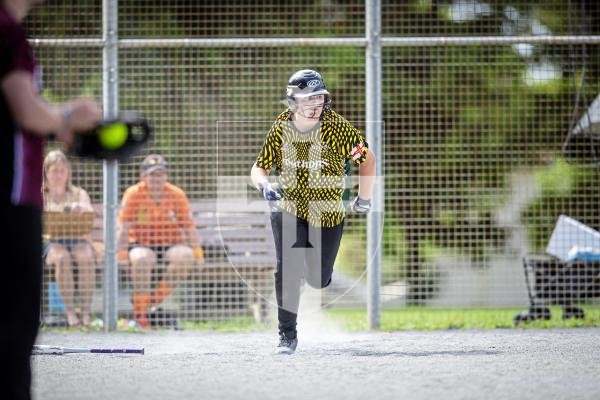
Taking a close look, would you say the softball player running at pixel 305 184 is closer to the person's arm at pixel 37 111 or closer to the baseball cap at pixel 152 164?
the baseball cap at pixel 152 164

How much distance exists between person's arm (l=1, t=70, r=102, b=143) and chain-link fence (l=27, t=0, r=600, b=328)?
5325 mm

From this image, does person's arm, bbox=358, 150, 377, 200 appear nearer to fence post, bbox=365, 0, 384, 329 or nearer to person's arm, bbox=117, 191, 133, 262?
fence post, bbox=365, 0, 384, 329

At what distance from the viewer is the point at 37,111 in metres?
3.50

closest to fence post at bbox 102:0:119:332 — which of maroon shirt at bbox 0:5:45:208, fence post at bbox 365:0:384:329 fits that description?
fence post at bbox 365:0:384:329

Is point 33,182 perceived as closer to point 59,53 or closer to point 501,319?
point 59,53

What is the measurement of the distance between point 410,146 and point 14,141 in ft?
23.7

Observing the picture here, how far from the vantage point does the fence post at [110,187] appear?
8930 millimetres

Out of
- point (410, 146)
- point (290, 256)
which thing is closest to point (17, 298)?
point (290, 256)

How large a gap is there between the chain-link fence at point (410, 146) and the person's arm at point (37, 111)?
5325 millimetres

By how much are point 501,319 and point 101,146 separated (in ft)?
22.3

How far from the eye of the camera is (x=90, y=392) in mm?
4895

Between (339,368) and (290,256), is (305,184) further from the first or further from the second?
(339,368)

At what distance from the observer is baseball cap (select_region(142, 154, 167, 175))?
31.0 ft

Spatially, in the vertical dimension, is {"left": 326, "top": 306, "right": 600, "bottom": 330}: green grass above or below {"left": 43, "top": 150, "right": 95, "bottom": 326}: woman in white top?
below
